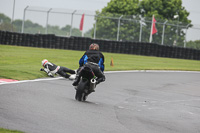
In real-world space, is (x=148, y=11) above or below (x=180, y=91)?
above

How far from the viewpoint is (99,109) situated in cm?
832

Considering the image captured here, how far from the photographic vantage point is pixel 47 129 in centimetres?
589

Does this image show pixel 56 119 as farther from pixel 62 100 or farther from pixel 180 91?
pixel 180 91

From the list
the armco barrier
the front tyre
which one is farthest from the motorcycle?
the armco barrier

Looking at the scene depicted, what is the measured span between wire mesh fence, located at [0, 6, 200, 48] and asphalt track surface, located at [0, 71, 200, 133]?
892 inches

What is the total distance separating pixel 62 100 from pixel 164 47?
2317 cm

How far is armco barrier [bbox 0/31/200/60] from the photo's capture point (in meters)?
29.1

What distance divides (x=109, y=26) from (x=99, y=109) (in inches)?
1110

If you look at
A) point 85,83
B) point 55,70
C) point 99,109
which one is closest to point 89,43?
point 55,70

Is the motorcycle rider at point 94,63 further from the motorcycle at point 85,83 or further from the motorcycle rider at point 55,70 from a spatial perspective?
the motorcycle rider at point 55,70

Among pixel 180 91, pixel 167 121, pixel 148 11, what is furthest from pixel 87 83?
pixel 148 11

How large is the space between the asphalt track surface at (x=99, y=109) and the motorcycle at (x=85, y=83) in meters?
0.25

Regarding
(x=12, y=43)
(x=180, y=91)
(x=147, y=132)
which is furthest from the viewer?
(x=12, y=43)

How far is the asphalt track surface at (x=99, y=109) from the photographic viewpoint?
21.0 feet
